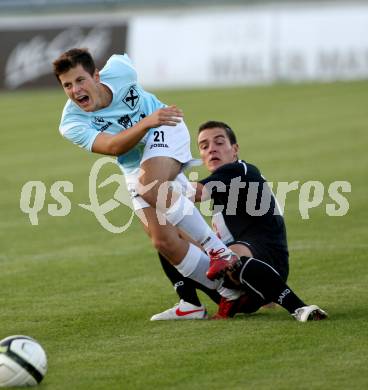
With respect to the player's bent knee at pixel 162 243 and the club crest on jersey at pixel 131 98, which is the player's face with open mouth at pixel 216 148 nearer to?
the club crest on jersey at pixel 131 98

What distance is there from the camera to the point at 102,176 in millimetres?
16203

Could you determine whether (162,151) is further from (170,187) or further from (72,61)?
(72,61)

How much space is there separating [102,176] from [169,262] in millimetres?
8651

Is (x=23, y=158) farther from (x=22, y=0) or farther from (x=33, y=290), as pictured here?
(x=22, y=0)

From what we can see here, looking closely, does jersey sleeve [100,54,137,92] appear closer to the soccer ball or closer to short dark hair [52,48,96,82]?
short dark hair [52,48,96,82]

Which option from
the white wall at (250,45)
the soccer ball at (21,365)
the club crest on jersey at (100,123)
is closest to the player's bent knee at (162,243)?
the club crest on jersey at (100,123)

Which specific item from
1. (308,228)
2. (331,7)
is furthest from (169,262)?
(331,7)

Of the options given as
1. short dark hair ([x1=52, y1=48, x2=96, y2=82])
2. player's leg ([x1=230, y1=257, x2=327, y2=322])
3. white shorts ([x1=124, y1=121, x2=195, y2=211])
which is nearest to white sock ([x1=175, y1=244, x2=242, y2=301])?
player's leg ([x1=230, y1=257, x2=327, y2=322])

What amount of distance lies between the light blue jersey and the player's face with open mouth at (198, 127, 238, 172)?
1.54 ft

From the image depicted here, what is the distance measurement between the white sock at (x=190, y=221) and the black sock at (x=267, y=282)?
34 centimetres

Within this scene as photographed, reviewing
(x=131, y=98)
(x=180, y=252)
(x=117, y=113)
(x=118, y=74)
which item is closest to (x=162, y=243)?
(x=180, y=252)

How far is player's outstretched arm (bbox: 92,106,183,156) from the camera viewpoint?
702 cm

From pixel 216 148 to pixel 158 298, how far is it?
1.34 m

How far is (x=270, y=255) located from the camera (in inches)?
295
